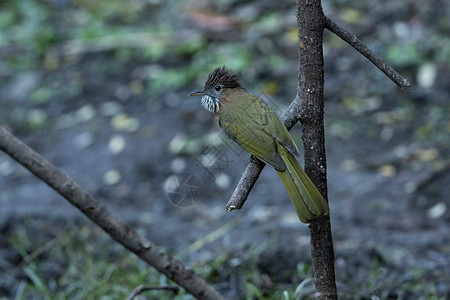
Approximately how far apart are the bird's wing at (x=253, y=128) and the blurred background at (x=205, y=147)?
0.08m

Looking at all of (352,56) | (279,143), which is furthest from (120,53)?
(279,143)

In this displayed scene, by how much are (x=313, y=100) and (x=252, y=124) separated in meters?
0.33

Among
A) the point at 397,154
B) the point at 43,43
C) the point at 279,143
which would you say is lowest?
the point at 279,143

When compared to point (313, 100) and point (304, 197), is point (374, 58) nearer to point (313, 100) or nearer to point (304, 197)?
point (313, 100)

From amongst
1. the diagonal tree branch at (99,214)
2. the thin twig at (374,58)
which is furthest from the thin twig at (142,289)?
the thin twig at (374,58)

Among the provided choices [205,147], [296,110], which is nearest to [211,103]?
[205,147]

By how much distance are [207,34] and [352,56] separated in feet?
5.35

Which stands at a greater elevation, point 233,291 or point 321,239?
point 233,291

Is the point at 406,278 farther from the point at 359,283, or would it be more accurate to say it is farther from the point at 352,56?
A: the point at 352,56

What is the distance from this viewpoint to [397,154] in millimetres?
4910

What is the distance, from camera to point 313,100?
76.4 inches

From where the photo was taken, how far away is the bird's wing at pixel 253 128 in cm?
208
